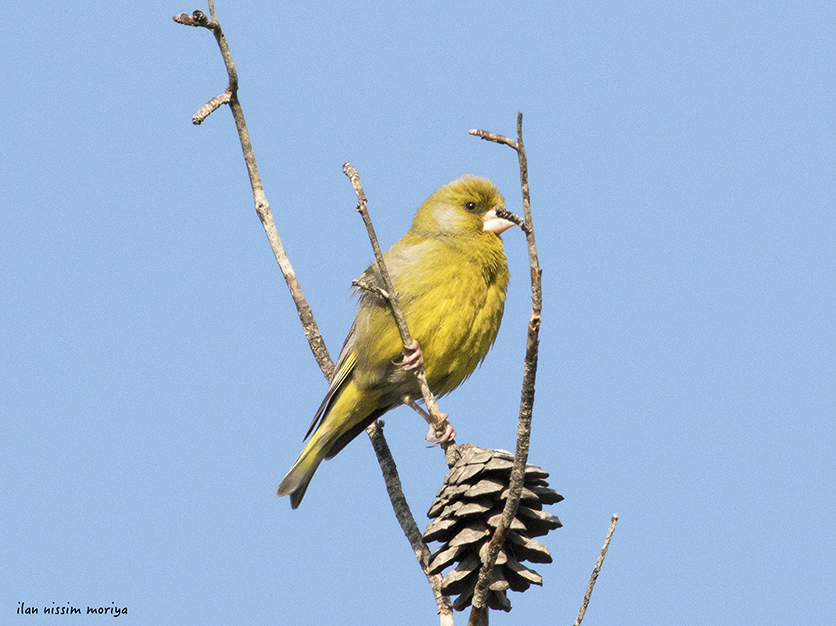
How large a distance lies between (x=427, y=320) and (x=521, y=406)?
95.0 inches

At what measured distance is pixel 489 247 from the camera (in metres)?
5.43

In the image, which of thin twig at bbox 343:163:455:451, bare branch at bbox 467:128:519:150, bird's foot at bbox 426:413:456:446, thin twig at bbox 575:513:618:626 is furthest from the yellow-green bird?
bare branch at bbox 467:128:519:150

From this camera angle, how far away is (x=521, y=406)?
2732 mm

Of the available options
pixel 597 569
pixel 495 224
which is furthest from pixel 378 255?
pixel 495 224

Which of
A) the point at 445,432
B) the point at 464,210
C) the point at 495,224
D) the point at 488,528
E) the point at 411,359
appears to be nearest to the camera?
the point at 488,528

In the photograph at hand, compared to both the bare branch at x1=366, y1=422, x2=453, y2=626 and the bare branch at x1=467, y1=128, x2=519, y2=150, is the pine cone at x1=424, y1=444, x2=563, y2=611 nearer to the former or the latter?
the bare branch at x1=366, y1=422, x2=453, y2=626

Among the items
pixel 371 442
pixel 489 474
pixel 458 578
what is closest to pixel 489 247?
pixel 371 442

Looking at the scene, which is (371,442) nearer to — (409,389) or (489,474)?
(409,389)

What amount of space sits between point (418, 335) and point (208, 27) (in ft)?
6.97

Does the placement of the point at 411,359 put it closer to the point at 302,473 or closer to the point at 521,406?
the point at 302,473

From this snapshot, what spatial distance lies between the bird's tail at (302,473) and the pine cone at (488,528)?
7.62 ft

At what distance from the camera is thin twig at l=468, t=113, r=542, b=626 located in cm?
246

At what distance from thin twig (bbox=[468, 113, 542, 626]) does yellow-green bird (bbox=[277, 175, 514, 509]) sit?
187 centimetres

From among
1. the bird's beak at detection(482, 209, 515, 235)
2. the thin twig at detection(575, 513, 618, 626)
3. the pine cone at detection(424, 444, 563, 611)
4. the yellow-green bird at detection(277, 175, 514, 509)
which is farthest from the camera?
the bird's beak at detection(482, 209, 515, 235)
